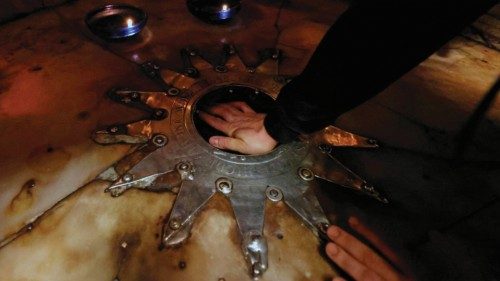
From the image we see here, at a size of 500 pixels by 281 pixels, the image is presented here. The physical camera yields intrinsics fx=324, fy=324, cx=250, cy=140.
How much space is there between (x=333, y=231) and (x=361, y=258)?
0.13 meters

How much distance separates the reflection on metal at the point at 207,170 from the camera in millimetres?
1240

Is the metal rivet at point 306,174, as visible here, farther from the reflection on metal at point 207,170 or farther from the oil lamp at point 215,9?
the oil lamp at point 215,9

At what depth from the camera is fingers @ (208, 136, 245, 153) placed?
1.44 metres

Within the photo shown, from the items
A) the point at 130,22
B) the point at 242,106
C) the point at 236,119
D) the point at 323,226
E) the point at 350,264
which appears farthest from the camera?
the point at 130,22

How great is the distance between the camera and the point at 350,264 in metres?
1.13

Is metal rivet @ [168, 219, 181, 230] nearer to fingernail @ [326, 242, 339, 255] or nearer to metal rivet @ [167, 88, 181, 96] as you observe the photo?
fingernail @ [326, 242, 339, 255]

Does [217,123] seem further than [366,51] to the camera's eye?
Yes

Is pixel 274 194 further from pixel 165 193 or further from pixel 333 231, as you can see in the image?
pixel 165 193

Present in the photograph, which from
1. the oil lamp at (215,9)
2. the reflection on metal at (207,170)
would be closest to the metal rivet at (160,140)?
the reflection on metal at (207,170)

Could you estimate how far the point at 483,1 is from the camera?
0.74m

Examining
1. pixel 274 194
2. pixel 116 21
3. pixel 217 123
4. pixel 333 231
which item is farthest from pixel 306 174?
pixel 116 21

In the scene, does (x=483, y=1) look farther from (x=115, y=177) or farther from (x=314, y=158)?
(x=115, y=177)

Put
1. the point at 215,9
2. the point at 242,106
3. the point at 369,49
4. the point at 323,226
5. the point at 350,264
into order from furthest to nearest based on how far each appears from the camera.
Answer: the point at 215,9 < the point at 242,106 < the point at 323,226 < the point at 350,264 < the point at 369,49

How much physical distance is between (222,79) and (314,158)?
0.66 meters
